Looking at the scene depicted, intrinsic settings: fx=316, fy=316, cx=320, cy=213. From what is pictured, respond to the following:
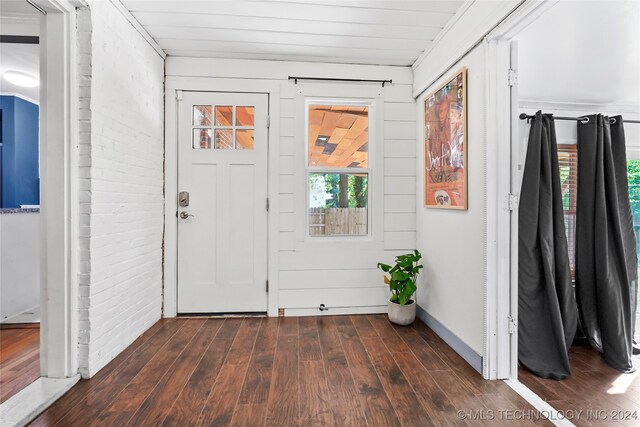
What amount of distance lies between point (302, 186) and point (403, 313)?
1456 millimetres

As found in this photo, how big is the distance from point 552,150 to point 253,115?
2464 millimetres

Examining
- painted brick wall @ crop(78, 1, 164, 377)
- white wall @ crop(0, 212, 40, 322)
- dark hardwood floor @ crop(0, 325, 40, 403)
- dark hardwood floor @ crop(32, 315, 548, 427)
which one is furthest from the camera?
white wall @ crop(0, 212, 40, 322)

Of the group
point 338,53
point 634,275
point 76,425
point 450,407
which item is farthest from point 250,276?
point 634,275

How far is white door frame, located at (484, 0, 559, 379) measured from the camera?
1.87 m

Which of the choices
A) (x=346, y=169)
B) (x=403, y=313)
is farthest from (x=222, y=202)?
(x=403, y=313)

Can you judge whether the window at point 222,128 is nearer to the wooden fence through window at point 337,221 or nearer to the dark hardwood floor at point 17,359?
the wooden fence through window at point 337,221

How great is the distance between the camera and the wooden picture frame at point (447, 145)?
2.18 meters

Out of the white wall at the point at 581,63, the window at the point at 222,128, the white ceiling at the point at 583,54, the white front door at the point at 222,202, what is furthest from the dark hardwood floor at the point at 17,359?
the white ceiling at the point at 583,54

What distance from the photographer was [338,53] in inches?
111

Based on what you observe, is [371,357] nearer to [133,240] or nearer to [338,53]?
[133,240]

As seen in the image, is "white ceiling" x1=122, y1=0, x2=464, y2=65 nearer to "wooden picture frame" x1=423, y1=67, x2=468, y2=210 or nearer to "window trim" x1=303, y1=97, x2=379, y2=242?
"window trim" x1=303, y1=97, x2=379, y2=242

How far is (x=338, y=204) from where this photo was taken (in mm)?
3084

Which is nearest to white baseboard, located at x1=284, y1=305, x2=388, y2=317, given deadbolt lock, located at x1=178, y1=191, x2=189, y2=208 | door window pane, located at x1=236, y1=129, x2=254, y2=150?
deadbolt lock, located at x1=178, y1=191, x2=189, y2=208

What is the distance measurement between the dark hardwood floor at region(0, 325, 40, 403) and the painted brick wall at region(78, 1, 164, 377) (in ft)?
1.07
